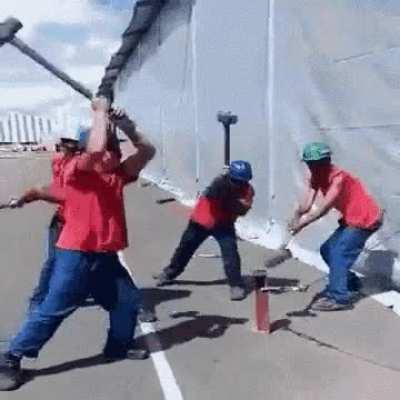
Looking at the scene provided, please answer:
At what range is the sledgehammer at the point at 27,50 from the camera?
24.1 feet

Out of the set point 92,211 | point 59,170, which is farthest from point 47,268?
point 92,211

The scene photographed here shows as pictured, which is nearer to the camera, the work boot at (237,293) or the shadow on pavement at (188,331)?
the shadow on pavement at (188,331)

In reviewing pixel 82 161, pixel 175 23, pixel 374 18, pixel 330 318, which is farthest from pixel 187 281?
pixel 175 23

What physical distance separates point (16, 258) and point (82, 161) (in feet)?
24.7

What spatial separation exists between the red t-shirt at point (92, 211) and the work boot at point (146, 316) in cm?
195

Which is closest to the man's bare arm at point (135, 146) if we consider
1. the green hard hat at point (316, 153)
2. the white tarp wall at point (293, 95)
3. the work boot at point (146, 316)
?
the work boot at point (146, 316)

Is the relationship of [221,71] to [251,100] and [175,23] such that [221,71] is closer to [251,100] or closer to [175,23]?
[251,100]

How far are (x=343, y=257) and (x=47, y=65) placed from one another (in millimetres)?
3428

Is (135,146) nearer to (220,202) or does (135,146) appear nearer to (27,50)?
(27,50)

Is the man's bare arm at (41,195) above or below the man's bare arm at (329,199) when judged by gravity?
above

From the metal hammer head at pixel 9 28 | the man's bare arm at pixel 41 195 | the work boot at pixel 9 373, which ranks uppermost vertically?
the metal hammer head at pixel 9 28

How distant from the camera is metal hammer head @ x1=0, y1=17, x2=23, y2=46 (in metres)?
7.33

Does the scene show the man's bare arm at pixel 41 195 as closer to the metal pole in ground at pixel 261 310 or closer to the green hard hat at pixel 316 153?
the metal pole in ground at pixel 261 310

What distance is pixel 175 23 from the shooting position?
24578mm
